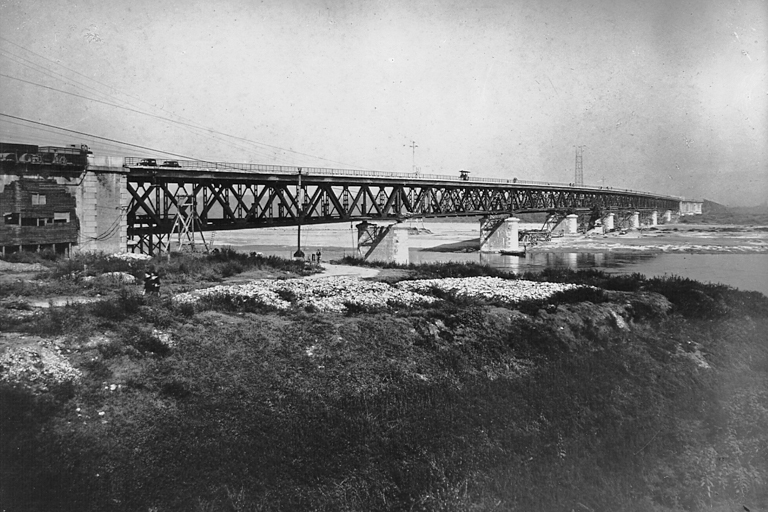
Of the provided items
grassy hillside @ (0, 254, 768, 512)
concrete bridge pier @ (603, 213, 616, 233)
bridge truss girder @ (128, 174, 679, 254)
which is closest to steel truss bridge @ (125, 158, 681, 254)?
bridge truss girder @ (128, 174, 679, 254)

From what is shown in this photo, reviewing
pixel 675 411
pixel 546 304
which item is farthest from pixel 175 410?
pixel 546 304

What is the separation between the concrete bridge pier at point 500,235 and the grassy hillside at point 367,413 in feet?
185

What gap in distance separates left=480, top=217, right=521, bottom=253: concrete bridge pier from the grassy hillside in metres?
56.3

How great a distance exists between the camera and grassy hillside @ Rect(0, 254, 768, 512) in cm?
828

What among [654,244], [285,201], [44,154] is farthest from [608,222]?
[44,154]

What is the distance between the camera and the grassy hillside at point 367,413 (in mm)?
8281

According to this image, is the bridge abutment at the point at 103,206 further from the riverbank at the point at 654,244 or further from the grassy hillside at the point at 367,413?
the riverbank at the point at 654,244

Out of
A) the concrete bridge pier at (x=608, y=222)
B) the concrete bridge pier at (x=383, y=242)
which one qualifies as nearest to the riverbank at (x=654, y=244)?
the concrete bridge pier at (x=608, y=222)

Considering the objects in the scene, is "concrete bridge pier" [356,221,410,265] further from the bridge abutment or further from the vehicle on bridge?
the vehicle on bridge

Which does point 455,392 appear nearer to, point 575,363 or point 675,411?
point 575,363

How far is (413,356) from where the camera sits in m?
14.2

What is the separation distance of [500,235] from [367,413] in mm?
66957

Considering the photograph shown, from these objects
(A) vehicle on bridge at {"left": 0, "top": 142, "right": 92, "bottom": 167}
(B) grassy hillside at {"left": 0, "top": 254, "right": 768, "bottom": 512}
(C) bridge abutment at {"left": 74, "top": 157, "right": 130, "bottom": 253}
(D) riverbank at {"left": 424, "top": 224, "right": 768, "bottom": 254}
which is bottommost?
(B) grassy hillside at {"left": 0, "top": 254, "right": 768, "bottom": 512}

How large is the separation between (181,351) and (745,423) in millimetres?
14711
